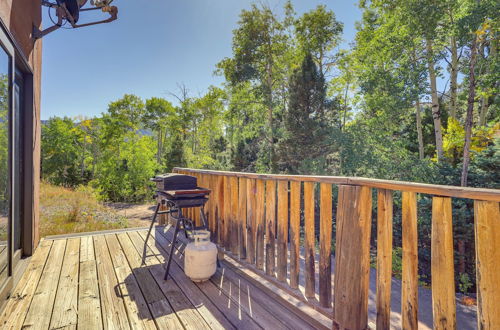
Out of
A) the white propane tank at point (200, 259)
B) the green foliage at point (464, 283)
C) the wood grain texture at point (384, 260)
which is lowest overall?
the green foliage at point (464, 283)

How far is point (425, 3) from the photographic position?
299 inches

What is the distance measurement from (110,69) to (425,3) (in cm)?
1277

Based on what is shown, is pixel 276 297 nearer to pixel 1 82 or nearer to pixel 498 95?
pixel 1 82

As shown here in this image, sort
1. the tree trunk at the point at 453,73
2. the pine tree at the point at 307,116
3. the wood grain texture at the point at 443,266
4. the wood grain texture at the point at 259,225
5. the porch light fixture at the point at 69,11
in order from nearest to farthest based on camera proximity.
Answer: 1. the wood grain texture at the point at 443,266
2. the wood grain texture at the point at 259,225
3. the porch light fixture at the point at 69,11
4. the tree trunk at the point at 453,73
5. the pine tree at the point at 307,116

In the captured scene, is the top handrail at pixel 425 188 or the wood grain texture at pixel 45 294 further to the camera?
the wood grain texture at pixel 45 294

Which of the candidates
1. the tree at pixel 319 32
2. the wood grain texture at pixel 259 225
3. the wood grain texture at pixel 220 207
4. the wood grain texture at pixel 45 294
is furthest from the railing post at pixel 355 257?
the tree at pixel 319 32

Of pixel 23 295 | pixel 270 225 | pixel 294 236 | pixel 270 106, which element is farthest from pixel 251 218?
pixel 270 106

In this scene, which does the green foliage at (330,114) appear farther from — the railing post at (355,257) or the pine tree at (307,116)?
the railing post at (355,257)

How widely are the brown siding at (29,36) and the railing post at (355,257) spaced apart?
100 inches

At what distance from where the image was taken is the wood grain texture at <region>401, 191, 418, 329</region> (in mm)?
1184

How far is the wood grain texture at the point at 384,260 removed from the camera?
4.32 feet

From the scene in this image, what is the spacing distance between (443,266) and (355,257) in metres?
0.41

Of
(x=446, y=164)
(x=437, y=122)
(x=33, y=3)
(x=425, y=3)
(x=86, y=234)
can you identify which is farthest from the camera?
(x=437, y=122)

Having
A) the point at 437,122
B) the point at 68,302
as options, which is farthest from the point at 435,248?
the point at 437,122
